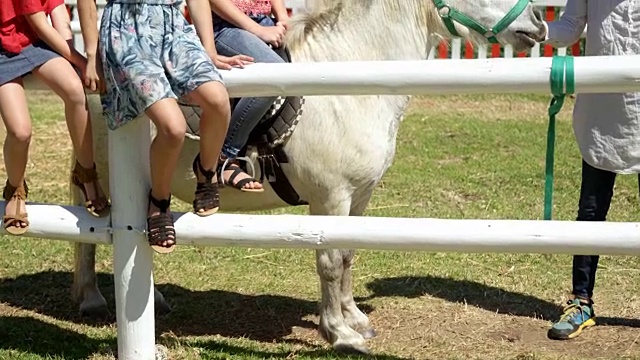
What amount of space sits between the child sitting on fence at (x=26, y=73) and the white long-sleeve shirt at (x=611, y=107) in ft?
7.71

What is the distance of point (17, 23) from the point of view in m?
3.86

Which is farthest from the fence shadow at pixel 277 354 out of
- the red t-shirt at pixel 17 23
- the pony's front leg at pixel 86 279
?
the red t-shirt at pixel 17 23

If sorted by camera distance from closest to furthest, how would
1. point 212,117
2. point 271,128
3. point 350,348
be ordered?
point 212,117, point 271,128, point 350,348

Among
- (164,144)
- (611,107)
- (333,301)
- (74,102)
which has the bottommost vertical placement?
(333,301)

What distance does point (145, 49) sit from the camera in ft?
12.0

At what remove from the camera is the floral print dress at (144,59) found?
3637 millimetres

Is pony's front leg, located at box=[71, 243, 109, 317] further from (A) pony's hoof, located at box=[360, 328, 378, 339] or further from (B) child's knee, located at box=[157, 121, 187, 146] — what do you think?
(B) child's knee, located at box=[157, 121, 187, 146]

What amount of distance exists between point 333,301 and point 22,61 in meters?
1.86

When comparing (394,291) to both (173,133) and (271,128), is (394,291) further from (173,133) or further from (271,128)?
(173,133)

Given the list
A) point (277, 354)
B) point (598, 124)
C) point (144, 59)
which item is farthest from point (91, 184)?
point (598, 124)

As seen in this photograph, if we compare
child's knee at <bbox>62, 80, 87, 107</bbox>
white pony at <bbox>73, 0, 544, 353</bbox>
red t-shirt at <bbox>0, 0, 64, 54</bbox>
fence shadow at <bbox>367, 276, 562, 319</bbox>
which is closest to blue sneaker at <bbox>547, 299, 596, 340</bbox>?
fence shadow at <bbox>367, 276, 562, 319</bbox>

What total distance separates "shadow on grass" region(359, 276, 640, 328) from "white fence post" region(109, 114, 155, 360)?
6.22ft

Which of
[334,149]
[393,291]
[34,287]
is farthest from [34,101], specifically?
[334,149]

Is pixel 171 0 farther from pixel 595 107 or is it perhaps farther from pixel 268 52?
pixel 595 107
